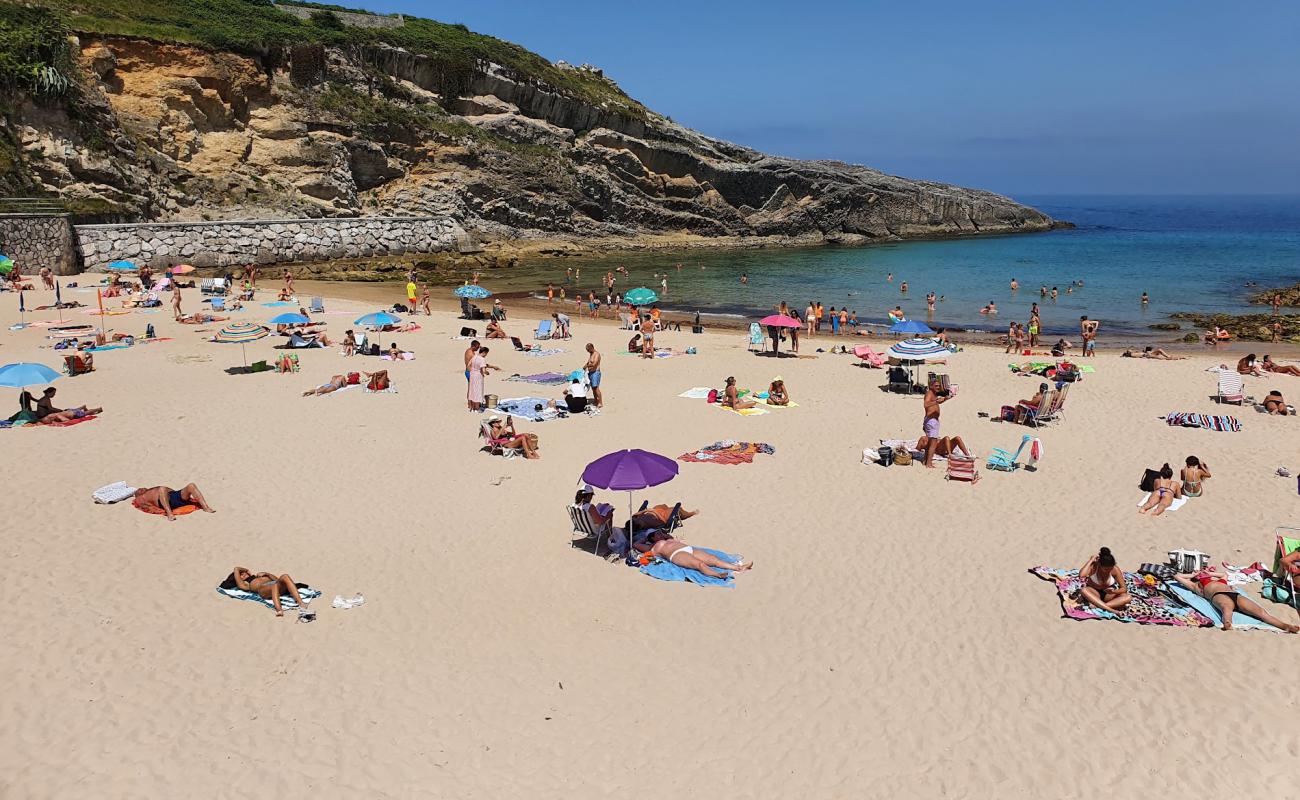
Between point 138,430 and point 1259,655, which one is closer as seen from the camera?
point 1259,655

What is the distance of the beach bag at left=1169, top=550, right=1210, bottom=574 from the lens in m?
8.73

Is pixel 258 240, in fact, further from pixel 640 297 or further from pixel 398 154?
pixel 640 297

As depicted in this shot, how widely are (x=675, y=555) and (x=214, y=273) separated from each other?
115 ft

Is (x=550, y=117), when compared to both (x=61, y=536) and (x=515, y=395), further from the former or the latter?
(x=61, y=536)

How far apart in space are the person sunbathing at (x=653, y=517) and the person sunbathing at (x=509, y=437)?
3.21 metres

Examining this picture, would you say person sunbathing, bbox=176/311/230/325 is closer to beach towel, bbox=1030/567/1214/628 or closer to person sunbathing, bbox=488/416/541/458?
person sunbathing, bbox=488/416/541/458

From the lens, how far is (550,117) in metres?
60.6

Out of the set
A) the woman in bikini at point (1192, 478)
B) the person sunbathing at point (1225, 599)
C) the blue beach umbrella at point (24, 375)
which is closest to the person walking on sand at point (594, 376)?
the blue beach umbrella at point (24, 375)

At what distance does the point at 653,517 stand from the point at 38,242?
3342cm

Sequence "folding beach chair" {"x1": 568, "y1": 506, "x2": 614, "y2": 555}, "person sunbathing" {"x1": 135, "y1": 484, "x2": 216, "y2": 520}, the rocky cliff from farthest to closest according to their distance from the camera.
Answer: the rocky cliff, "person sunbathing" {"x1": 135, "y1": 484, "x2": 216, "y2": 520}, "folding beach chair" {"x1": 568, "y1": 506, "x2": 614, "y2": 555}

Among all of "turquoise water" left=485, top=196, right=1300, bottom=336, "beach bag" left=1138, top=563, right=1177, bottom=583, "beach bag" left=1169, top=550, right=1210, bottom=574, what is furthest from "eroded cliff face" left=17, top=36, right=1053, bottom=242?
"beach bag" left=1169, top=550, right=1210, bottom=574

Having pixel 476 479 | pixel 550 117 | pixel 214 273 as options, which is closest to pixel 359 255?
pixel 214 273

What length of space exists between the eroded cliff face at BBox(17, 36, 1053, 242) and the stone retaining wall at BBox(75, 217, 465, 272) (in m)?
2.24

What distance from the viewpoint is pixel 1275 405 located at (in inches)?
604
